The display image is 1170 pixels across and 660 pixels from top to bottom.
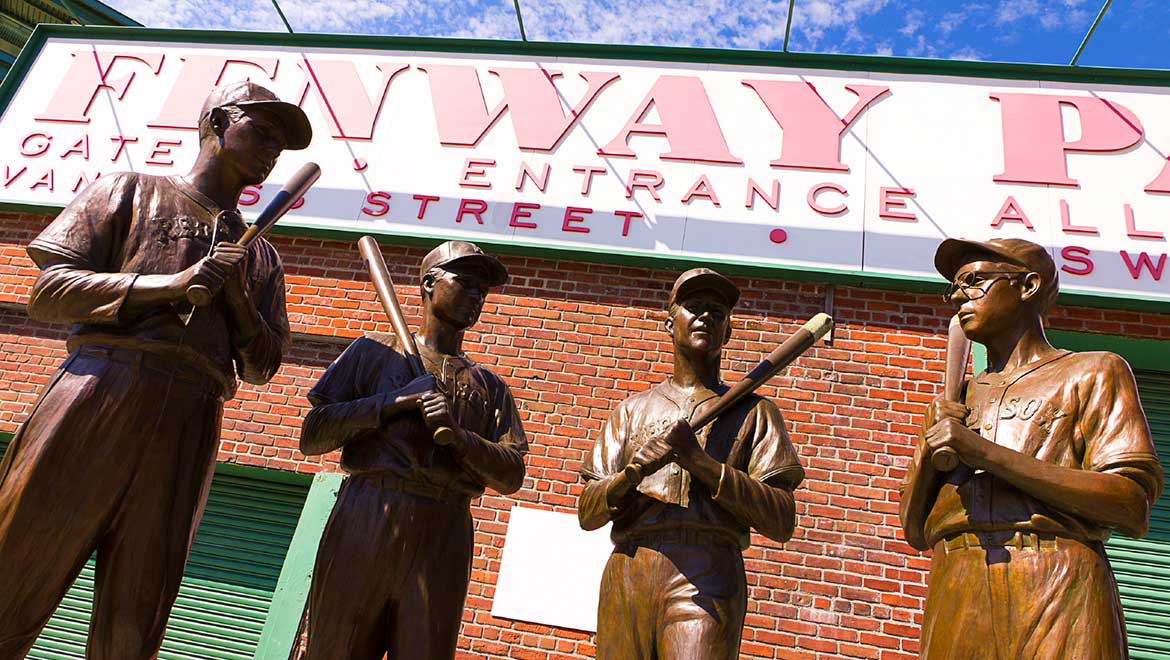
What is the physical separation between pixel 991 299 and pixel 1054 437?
511 mm

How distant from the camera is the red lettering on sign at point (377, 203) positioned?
743cm

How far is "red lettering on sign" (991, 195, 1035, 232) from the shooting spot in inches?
267

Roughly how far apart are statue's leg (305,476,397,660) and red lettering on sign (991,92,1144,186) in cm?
570

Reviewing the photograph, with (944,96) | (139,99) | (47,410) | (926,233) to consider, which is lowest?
(47,410)

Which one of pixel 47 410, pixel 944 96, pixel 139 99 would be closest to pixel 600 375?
pixel 944 96

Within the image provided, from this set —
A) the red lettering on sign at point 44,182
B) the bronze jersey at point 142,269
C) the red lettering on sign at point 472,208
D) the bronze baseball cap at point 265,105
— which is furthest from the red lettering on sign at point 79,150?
the bronze jersey at point 142,269

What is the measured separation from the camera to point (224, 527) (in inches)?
263

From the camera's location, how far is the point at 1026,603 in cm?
263

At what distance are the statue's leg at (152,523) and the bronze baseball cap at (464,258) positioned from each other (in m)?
1.00

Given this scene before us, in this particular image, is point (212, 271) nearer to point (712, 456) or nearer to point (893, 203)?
point (712, 456)

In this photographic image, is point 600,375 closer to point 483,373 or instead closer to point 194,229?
point 483,373

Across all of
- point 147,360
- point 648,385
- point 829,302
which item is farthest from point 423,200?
point 147,360

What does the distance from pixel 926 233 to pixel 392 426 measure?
16.0ft

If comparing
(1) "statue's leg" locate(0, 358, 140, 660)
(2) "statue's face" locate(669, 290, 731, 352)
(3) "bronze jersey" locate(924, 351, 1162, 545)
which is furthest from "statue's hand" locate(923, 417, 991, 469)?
(1) "statue's leg" locate(0, 358, 140, 660)
